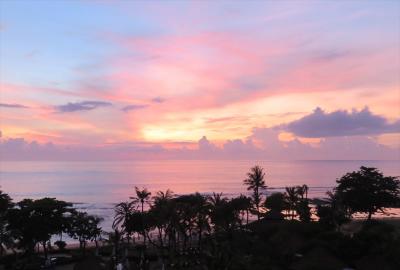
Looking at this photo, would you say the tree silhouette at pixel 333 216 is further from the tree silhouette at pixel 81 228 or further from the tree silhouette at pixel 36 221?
the tree silhouette at pixel 36 221

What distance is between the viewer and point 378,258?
37.4 metres

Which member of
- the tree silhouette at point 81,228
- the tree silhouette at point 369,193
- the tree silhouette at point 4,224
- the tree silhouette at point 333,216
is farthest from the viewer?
the tree silhouette at point 369,193

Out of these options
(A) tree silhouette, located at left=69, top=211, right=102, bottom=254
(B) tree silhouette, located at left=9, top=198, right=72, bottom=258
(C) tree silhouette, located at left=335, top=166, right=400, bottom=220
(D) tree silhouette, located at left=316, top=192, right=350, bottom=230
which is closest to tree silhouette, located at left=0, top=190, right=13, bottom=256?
(B) tree silhouette, located at left=9, top=198, right=72, bottom=258

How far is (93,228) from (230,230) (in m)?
23.5

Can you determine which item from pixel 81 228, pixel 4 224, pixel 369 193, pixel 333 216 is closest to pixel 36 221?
pixel 4 224

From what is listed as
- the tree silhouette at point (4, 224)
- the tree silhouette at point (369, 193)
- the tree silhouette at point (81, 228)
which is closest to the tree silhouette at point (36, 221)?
the tree silhouette at point (4, 224)

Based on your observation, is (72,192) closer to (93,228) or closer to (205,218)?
(93,228)

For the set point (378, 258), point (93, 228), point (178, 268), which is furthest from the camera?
point (93, 228)

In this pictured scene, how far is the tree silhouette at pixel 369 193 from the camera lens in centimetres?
6894

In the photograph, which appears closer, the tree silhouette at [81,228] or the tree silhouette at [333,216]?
the tree silhouette at [333,216]

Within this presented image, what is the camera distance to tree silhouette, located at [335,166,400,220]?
68.9 meters

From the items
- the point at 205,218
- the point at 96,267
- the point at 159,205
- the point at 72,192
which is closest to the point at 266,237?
the point at 205,218

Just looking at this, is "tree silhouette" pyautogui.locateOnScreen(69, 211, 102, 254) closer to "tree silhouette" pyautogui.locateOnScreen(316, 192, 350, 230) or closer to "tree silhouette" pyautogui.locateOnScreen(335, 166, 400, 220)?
"tree silhouette" pyautogui.locateOnScreen(316, 192, 350, 230)

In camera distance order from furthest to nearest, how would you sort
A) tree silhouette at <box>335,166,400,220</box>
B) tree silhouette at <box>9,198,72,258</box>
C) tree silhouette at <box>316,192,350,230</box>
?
1. tree silhouette at <box>335,166,400,220</box>
2. tree silhouette at <box>9,198,72,258</box>
3. tree silhouette at <box>316,192,350,230</box>
